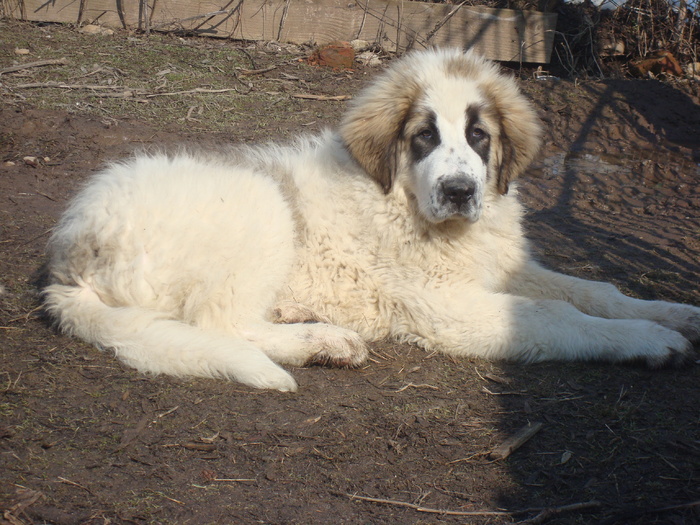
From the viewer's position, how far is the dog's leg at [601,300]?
3.24 metres

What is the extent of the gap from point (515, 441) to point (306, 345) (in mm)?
1044

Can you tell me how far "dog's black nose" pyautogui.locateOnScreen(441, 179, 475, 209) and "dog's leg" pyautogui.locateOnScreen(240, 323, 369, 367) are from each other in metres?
0.80

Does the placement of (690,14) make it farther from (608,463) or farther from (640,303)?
(608,463)

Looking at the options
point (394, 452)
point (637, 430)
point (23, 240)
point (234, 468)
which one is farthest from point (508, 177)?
point (23, 240)

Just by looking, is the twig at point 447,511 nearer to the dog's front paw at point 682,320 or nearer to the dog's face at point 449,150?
the dog's face at point 449,150

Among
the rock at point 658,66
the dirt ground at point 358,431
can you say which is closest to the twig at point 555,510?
the dirt ground at point 358,431

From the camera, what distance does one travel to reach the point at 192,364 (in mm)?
2682

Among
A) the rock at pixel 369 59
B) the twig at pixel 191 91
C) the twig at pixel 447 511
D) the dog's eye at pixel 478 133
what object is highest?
the rock at pixel 369 59

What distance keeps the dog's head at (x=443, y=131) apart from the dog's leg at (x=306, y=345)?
2.42 feet

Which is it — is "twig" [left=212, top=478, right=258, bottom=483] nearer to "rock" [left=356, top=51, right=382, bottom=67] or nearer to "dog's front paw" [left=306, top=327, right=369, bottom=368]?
"dog's front paw" [left=306, top=327, right=369, bottom=368]

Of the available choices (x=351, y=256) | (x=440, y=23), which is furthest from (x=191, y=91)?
(x=351, y=256)

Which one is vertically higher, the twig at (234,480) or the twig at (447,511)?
the twig at (447,511)

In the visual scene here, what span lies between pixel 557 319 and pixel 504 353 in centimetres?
30

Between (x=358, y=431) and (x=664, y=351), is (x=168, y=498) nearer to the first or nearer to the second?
(x=358, y=431)
